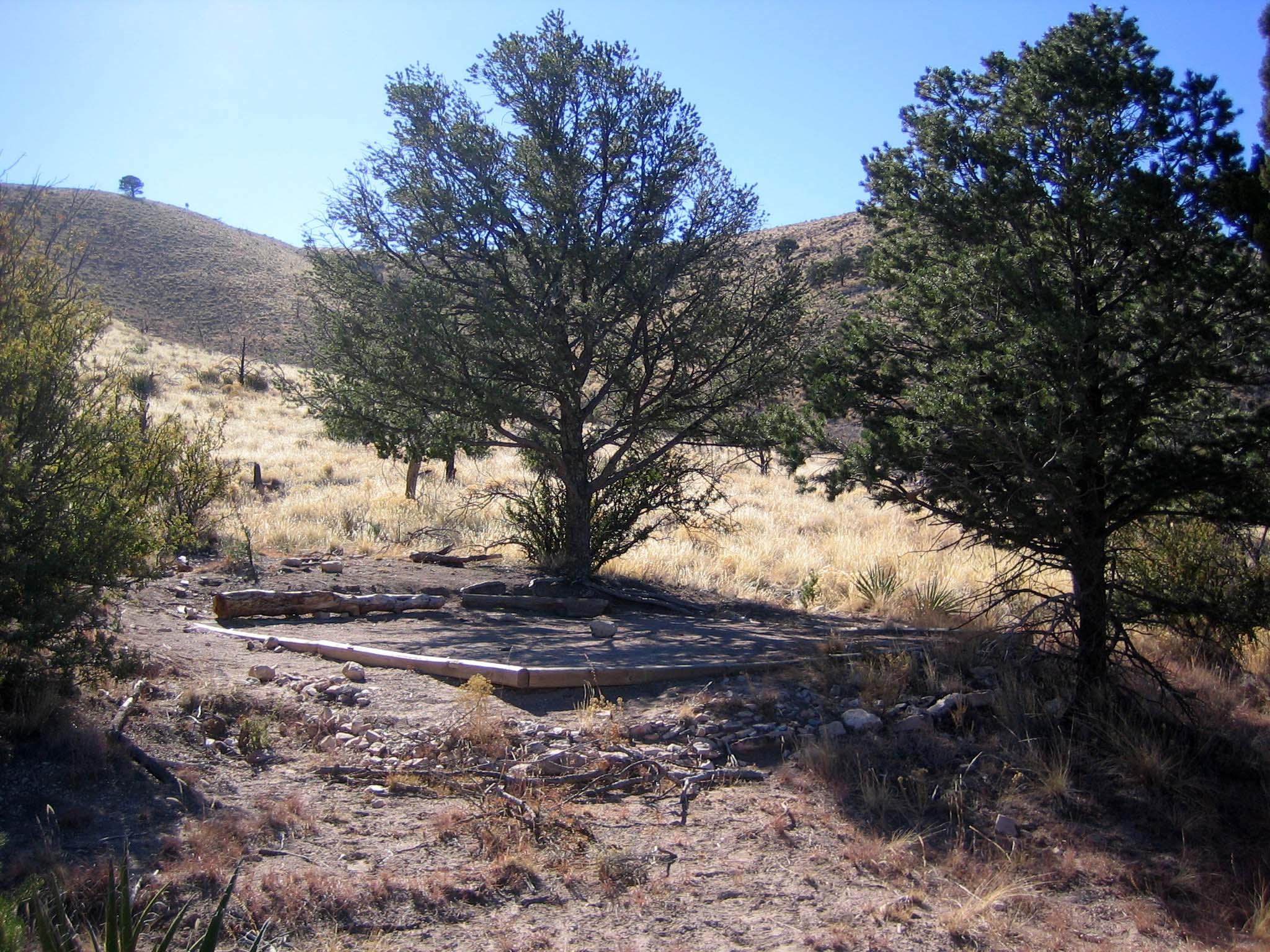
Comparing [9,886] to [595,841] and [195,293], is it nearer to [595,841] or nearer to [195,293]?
[595,841]

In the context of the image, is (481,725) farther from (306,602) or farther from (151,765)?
(306,602)

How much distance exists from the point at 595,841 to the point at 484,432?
6843 millimetres

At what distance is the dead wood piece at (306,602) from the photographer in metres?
9.79

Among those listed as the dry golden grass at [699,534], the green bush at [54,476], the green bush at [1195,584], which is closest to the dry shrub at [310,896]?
the green bush at [54,476]

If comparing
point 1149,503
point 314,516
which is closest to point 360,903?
point 1149,503

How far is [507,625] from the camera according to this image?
10.3 meters

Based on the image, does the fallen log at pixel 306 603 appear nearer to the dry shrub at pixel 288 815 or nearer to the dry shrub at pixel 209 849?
the dry shrub at pixel 288 815

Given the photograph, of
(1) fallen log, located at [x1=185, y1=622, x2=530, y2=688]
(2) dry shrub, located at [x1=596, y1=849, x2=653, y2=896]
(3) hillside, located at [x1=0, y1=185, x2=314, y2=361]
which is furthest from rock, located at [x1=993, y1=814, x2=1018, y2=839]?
(3) hillside, located at [x1=0, y1=185, x2=314, y2=361]

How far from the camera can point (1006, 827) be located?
20.4 ft

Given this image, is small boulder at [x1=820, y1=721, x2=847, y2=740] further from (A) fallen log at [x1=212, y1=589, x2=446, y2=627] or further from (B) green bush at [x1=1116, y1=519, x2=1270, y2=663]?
(A) fallen log at [x1=212, y1=589, x2=446, y2=627]

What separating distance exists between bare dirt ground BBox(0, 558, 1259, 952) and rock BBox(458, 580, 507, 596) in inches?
139

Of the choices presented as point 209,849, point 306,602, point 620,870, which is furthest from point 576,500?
point 209,849

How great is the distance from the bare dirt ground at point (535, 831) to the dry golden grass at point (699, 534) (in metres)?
2.56

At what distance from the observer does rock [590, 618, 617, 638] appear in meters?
A: 9.62
